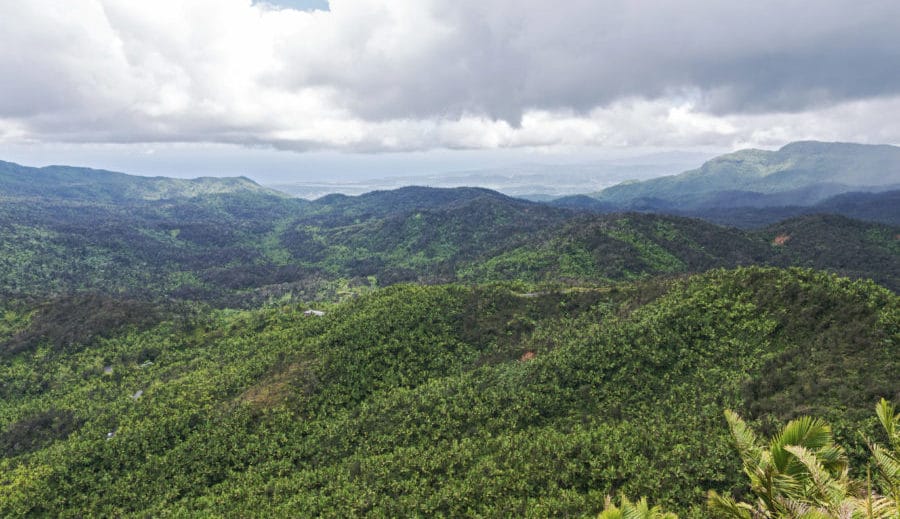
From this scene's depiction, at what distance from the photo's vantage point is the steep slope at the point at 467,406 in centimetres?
3378

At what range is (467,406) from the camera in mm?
47375

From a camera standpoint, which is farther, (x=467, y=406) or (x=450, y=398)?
(x=450, y=398)

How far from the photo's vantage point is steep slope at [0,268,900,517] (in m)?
33.8

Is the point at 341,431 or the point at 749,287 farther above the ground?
the point at 749,287

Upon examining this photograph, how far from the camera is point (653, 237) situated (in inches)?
6363

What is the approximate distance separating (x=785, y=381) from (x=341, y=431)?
140 feet

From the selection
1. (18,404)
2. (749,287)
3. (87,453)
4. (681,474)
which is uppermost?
(749,287)

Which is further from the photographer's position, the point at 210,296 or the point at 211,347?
the point at 210,296

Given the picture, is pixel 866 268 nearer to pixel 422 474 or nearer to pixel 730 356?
pixel 730 356

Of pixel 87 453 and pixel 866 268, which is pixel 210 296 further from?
pixel 866 268

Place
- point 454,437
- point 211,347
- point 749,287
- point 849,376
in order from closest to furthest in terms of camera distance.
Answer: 1. point 849,376
2. point 454,437
3. point 749,287
4. point 211,347

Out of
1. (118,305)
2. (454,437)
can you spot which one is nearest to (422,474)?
(454,437)

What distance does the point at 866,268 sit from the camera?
464 feet

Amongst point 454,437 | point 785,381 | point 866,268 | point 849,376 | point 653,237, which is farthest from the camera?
point 653,237
